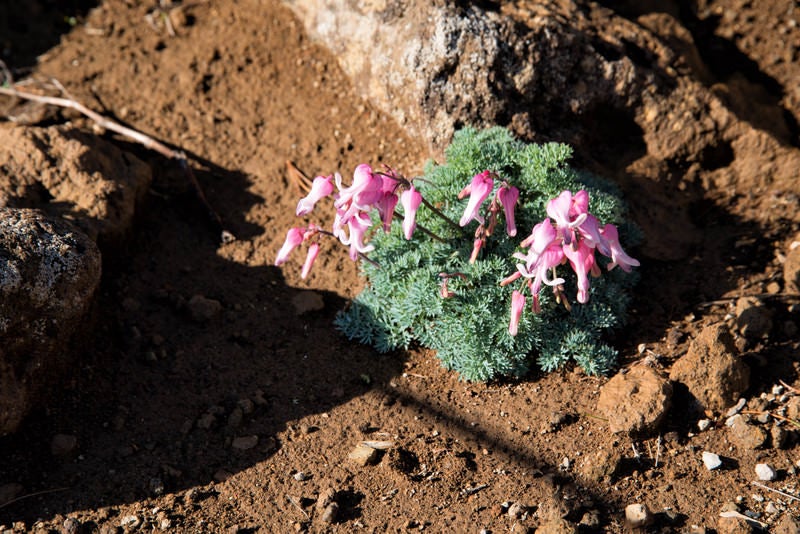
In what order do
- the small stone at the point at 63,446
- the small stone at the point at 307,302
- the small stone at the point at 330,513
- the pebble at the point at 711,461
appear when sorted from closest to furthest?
the small stone at the point at 330,513 → the pebble at the point at 711,461 → the small stone at the point at 63,446 → the small stone at the point at 307,302

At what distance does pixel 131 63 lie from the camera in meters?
5.86

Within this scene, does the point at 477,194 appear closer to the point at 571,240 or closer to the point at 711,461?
the point at 571,240

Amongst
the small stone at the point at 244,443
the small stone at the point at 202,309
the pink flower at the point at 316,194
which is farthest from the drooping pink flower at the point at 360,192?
the small stone at the point at 202,309

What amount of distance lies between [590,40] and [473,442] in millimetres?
2739

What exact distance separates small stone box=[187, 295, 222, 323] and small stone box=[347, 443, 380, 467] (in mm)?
1259

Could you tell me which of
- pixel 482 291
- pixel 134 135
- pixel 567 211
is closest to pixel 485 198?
pixel 567 211

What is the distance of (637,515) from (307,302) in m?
Answer: 2.14

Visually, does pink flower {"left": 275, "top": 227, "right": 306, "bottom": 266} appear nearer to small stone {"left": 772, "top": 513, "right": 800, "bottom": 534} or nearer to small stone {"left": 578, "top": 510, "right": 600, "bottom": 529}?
small stone {"left": 578, "top": 510, "right": 600, "bottom": 529}

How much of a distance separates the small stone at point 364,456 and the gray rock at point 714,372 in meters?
1.58

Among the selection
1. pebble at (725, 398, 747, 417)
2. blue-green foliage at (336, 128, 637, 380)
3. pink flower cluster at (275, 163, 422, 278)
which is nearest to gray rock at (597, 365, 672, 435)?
blue-green foliage at (336, 128, 637, 380)

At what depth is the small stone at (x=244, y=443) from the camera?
12.8ft

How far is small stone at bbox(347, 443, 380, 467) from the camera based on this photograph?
3.77 m

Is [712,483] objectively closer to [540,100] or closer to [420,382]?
[420,382]

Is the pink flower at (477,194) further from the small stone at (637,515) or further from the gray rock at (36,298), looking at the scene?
the gray rock at (36,298)
